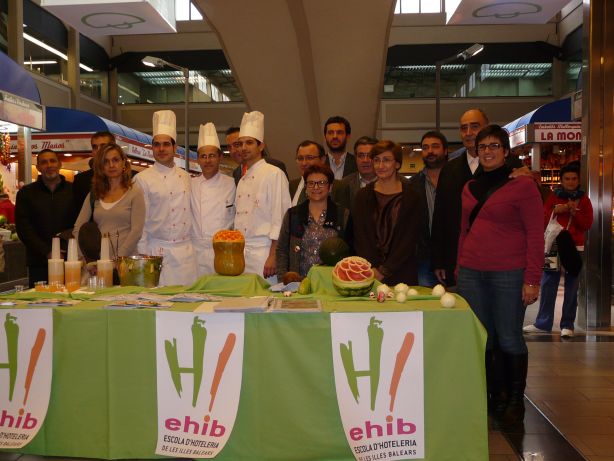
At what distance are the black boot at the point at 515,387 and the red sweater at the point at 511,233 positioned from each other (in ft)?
1.51

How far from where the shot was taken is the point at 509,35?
1934cm

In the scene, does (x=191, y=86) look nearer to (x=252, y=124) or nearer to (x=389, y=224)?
(x=252, y=124)

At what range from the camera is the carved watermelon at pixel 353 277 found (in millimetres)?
2748

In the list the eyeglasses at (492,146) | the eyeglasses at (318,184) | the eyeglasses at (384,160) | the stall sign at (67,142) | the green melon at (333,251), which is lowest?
the green melon at (333,251)

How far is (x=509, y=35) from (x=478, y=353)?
62.0 feet

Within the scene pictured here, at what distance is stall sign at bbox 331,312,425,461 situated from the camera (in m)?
2.45

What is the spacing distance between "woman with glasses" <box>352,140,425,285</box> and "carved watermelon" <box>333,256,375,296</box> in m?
0.48

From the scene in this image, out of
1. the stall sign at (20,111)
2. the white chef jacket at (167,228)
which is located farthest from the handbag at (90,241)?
the stall sign at (20,111)

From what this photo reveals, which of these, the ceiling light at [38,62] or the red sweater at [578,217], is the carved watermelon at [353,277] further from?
the ceiling light at [38,62]

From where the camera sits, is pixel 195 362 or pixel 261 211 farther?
pixel 261 211

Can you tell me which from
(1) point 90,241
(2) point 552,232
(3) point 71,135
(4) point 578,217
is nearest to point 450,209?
(1) point 90,241

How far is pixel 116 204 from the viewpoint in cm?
353

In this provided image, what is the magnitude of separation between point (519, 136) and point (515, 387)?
10053 millimetres

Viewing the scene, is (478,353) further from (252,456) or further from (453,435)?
(252,456)
